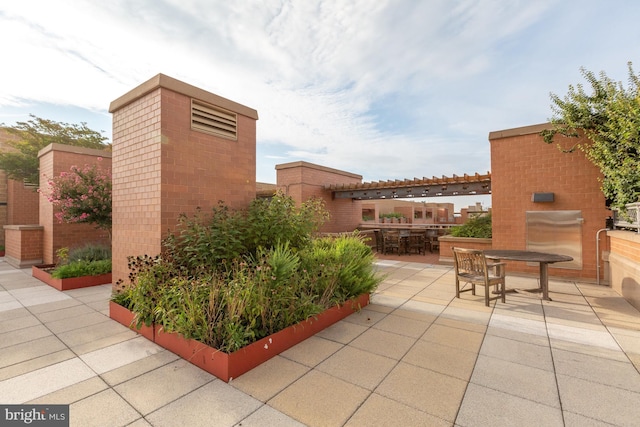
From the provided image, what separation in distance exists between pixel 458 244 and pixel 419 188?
3.38m

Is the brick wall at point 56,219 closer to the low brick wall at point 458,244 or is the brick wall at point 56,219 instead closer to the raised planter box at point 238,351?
the raised planter box at point 238,351

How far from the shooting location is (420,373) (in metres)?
A: 2.51

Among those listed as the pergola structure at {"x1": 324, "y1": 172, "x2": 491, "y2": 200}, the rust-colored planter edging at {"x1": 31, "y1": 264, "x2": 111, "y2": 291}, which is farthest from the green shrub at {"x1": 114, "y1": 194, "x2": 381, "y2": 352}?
the pergola structure at {"x1": 324, "y1": 172, "x2": 491, "y2": 200}

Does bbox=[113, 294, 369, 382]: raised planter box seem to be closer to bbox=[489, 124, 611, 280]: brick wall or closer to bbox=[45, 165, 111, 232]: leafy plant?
bbox=[45, 165, 111, 232]: leafy plant

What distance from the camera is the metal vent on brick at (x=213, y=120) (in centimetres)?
420

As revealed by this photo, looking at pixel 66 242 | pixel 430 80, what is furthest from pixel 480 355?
pixel 66 242

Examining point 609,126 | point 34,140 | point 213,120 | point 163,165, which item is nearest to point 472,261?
point 609,126

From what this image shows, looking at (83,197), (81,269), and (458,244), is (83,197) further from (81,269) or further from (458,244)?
(458,244)

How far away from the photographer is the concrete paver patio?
1.97m

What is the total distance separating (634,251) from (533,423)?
4598 millimetres

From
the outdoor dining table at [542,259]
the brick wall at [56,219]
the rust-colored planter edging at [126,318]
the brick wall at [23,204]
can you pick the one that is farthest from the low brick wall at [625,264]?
the brick wall at [23,204]

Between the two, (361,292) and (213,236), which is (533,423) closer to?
(361,292)

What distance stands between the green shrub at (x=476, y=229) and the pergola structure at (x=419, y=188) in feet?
4.65

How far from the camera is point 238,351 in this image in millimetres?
2492
